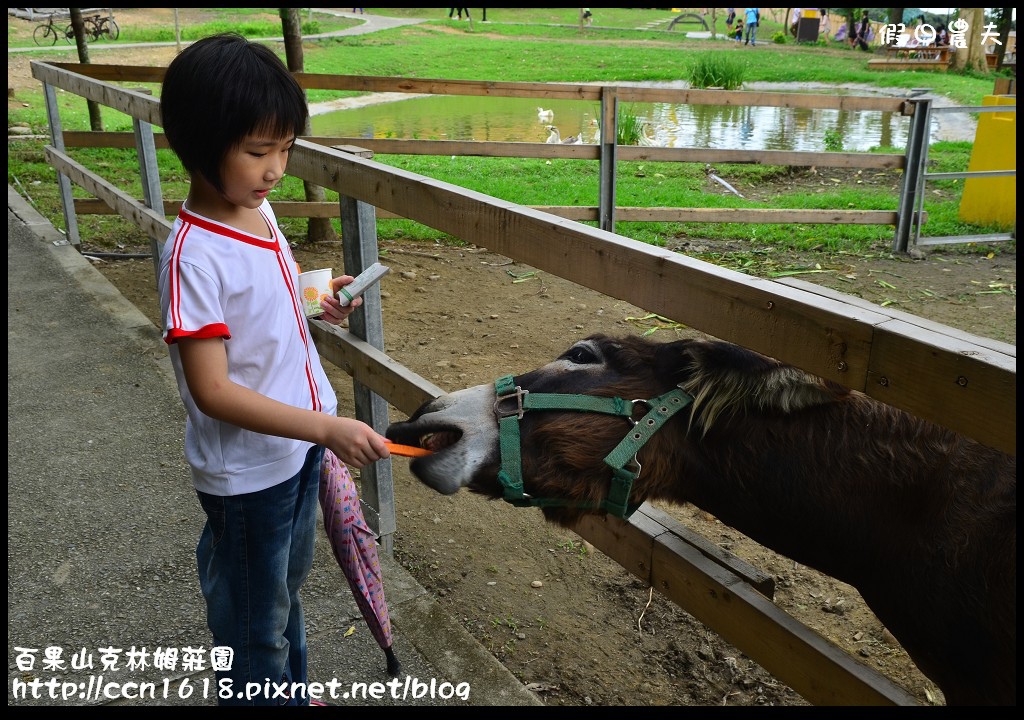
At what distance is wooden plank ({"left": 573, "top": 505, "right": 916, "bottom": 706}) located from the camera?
69.1 inches

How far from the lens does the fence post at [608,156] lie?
7380 millimetres

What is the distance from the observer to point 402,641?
102 inches

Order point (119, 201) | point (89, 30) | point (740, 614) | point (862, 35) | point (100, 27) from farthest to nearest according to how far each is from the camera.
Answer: point (862, 35) < point (100, 27) < point (89, 30) < point (119, 201) < point (740, 614)

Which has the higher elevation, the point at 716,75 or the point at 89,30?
the point at 89,30

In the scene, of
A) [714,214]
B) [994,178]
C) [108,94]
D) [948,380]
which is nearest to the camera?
[948,380]

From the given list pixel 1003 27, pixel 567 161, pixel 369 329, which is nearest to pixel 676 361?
pixel 369 329

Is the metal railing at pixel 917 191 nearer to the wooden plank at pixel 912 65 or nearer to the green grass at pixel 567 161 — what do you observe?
the green grass at pixel 567 161

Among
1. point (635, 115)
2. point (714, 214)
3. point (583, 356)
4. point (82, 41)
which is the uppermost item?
point (82, 41)

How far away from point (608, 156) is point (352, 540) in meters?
5.77

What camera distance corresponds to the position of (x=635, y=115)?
15.9 metres

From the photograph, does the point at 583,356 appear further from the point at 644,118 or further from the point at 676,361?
the point at 644,118

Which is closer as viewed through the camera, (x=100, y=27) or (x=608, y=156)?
(x=608, y=156)

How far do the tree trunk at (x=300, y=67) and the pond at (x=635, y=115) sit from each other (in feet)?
18.8

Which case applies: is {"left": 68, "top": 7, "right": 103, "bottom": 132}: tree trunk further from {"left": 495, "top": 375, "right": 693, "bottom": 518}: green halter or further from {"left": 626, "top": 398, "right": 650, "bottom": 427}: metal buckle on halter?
{"left": 626, "top": 398, "right": 650, "bottom": 427}: metal buckle on halter
